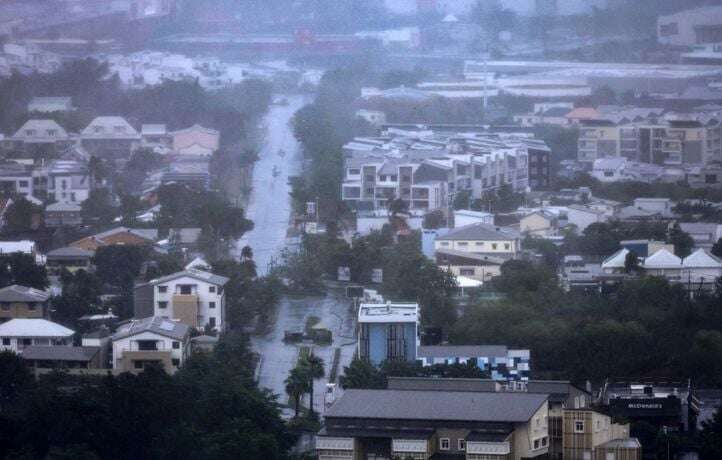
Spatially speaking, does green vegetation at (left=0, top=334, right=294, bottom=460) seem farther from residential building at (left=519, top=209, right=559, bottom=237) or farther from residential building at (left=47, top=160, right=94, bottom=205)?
residential building at (left=47, top=160, right=94, bottom=205)

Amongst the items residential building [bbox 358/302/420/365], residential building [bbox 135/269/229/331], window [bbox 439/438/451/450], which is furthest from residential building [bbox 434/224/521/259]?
window [bbox 439/438/451/450]

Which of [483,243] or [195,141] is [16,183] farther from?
[483,243]

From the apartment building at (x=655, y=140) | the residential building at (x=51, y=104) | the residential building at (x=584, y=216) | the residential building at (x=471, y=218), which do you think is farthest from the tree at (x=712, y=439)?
the residential building at (x=51, y=104)

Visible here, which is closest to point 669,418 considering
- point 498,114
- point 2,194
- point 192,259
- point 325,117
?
point 192,259

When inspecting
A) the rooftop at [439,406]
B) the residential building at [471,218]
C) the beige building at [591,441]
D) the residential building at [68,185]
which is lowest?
the beige building at [591,441]

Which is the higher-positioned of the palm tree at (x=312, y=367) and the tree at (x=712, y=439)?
the palm tree at (x=312, y=367)

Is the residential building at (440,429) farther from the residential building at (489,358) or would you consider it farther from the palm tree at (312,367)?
the residential building at (489,358)

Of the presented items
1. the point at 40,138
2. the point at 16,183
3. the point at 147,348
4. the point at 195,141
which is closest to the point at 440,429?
the point at 147,348
